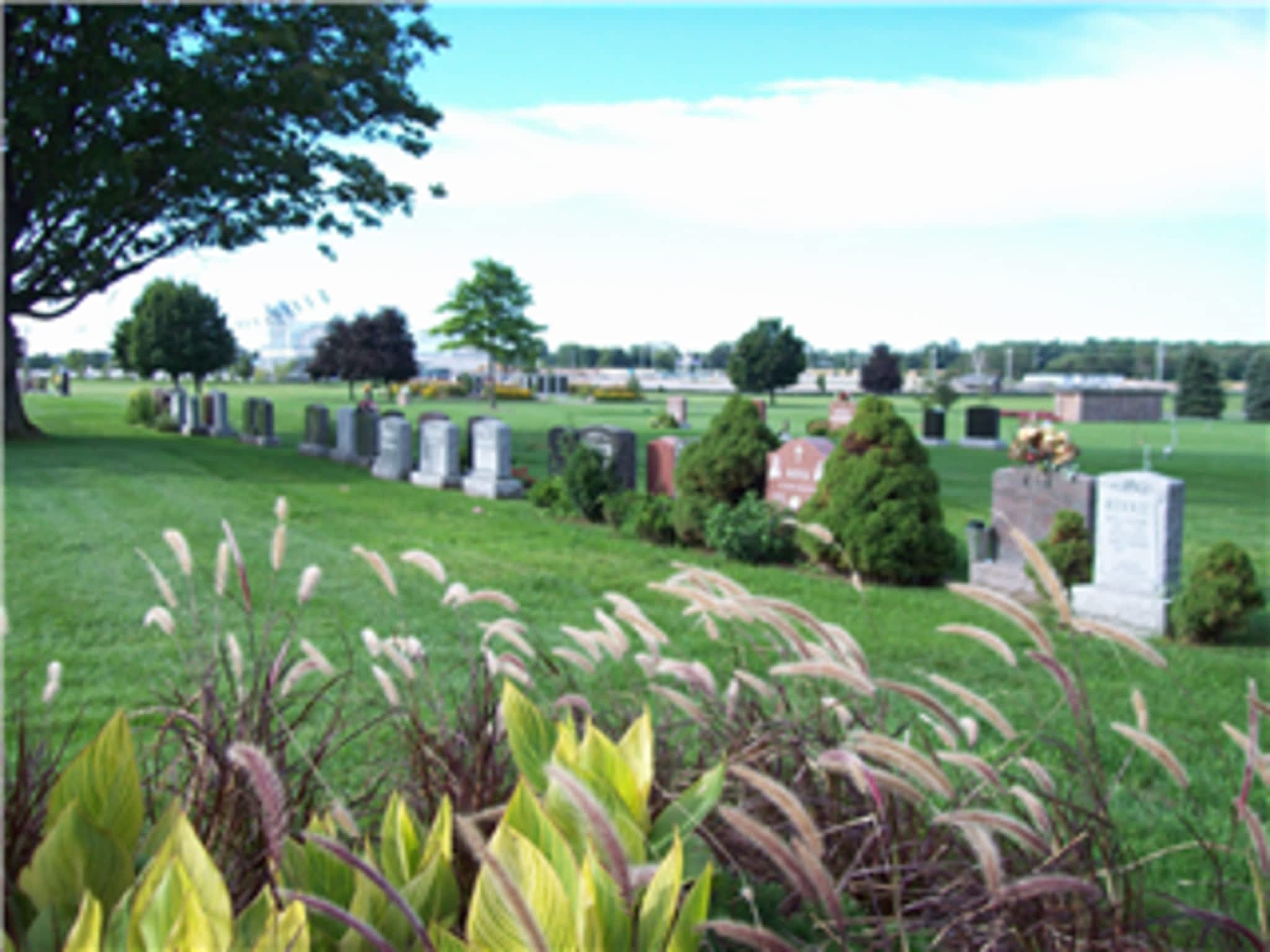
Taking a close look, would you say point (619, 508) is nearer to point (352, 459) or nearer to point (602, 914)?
point (352, 459)

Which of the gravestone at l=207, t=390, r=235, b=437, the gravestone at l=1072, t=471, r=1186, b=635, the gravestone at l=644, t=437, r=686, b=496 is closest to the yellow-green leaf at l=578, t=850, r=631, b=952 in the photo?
the gravestone at l=1072, t=471, r=1186, b=635

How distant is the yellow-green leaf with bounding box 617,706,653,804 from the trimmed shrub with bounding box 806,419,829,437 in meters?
27.1

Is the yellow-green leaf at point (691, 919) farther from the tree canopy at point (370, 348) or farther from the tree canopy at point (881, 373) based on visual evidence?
the tree canopy at point (881, 373)

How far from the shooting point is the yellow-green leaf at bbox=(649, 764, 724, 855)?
2.02 metres

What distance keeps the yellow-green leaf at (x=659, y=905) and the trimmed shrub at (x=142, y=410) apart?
120 feet

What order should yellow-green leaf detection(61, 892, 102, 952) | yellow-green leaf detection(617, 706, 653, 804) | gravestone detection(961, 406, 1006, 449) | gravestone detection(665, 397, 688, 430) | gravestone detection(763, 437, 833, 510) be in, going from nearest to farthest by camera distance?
yellow-green leaf detection(61, 892, 102, 952) < yellow-green leaf detection(617, 706, 653, 804) < gravestone detection(763, 437, 833, 510) < gravestone detection(961, 406, 1006, 449) < gravestone detection(665, 397, 688, 430)

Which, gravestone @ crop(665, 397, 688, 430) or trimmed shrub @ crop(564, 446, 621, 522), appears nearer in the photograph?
trimmed shrub @ crop(564, 446, 621, 522)

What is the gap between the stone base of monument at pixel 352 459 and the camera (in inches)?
850

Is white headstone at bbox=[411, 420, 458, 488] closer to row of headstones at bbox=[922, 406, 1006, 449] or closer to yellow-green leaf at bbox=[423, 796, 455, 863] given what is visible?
row of headstones at bbox=[922, 406, 1006, 449]

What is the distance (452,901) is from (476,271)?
61515 mm

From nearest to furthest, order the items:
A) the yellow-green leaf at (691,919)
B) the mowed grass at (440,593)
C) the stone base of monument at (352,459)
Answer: the yellow-green leaf at (691,919) < the mowed grass at (440,593) < the stone base of monument at (352,459)

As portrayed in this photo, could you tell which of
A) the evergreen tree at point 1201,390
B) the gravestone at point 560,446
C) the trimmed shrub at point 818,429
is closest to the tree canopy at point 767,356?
the evergreen tree at point 1201,390

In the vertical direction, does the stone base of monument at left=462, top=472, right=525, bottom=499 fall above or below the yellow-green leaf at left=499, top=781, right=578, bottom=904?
below

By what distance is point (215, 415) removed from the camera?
1233 inches
